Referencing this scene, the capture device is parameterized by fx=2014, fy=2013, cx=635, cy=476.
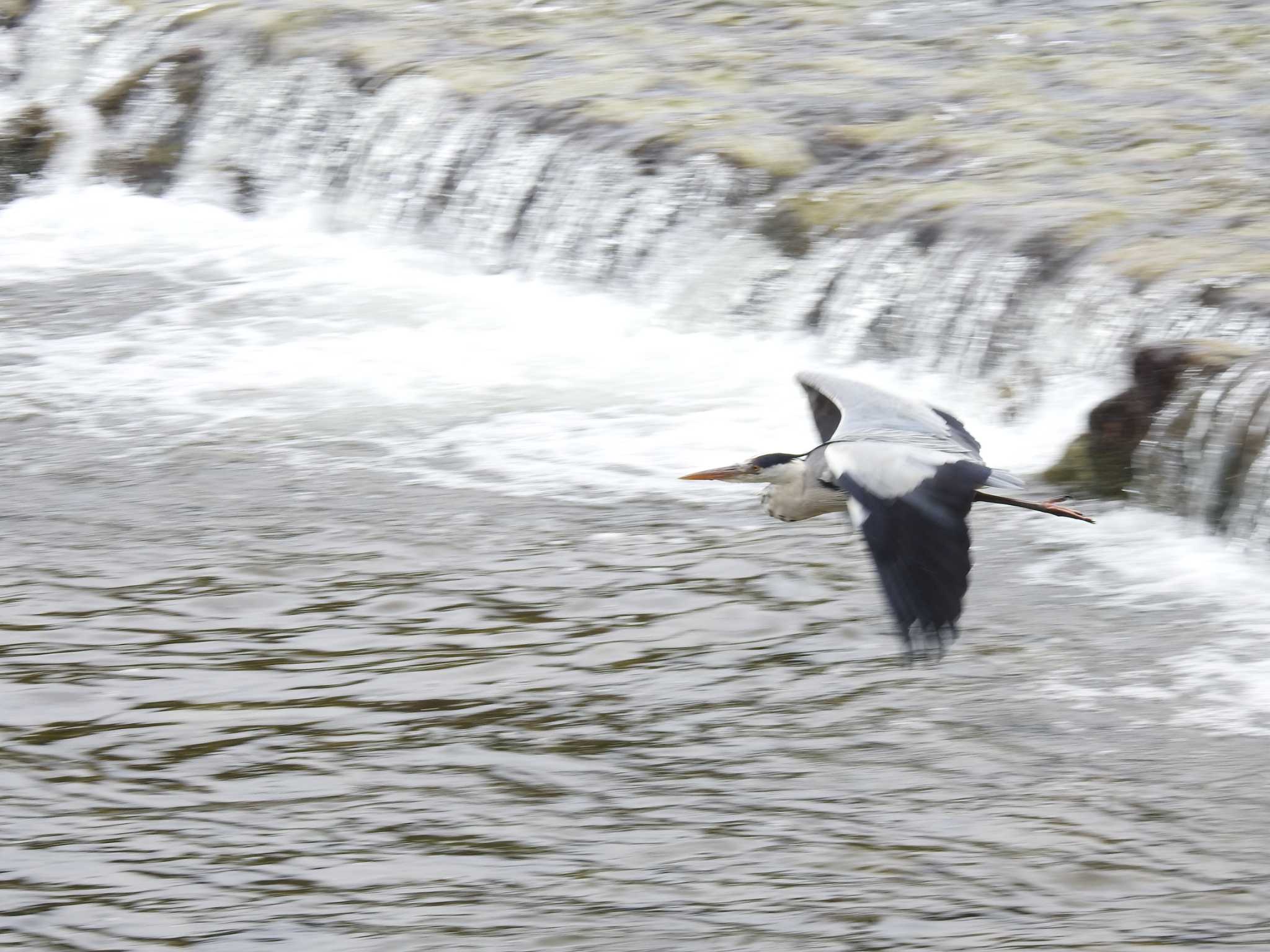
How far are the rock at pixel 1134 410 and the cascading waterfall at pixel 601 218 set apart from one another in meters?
0.07

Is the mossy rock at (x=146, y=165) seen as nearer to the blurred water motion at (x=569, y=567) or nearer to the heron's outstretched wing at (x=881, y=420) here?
the blurred water motion at (x=569, y=567)

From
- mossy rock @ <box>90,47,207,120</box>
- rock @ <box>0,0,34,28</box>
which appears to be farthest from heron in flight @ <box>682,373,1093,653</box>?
rock @ <box>0,0,34,28</box>

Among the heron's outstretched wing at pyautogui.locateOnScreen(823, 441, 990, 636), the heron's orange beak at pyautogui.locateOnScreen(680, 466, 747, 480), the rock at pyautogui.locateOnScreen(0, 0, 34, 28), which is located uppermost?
the rock at pyautogui.locateOnScreen(0, 0, 34, 28)

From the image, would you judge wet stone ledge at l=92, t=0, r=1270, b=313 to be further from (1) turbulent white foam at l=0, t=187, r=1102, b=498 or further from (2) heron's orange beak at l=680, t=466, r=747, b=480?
(2) heron's orange beak at l=680, t=466, r=747, b=480

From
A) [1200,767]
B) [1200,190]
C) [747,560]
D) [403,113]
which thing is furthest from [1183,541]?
[403,113]

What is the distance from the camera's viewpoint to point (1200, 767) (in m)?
4.80

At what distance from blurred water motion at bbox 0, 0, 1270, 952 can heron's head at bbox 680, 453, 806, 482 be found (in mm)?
451

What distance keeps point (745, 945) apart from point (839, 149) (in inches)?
259

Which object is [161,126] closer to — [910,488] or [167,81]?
[167,81]

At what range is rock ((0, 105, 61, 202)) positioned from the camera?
42.6 feet

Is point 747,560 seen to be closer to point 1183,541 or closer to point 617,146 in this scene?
point 1183,541

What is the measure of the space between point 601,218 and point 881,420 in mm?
4987

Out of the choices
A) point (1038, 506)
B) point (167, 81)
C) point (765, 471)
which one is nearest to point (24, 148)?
point (167, 81)

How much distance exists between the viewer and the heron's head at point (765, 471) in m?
5.57
